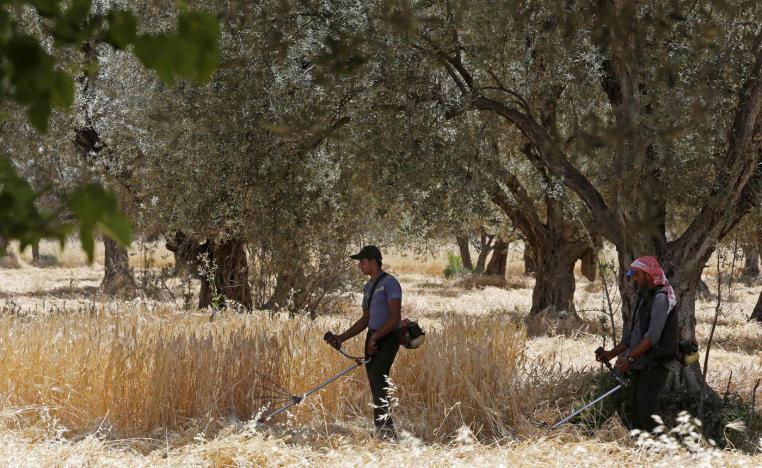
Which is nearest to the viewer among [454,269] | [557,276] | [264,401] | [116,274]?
[264,401]

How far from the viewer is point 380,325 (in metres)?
7.73

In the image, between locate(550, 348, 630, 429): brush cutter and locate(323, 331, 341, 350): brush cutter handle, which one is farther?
locate(323, 331, 341, 350): brush cutter handle

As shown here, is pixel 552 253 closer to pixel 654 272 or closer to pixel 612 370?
pixel 612 370

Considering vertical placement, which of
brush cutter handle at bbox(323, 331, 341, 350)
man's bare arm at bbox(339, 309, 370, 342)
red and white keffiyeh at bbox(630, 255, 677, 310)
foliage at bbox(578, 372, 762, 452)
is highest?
red and white keffiyeh at bbox(630, 255, 677, 310)

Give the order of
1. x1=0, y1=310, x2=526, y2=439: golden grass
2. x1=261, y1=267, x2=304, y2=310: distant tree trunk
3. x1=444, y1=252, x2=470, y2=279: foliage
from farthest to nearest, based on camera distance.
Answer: x1=444, y1=252, x2=470, y2=279: foliage, x1=261, y1=267, x2=304, y2=310: distant tree trunk, x1=0, y1=310, x2=526, y2=439: golden grass

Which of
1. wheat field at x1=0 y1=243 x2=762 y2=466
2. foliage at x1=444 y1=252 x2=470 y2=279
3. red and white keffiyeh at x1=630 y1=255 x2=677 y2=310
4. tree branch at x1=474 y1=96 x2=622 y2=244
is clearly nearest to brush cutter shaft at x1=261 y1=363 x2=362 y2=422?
wheat field at x1=0 y1=243 x2=762 y2=466

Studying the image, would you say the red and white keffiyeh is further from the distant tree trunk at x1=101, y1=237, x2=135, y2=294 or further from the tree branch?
the distant tree trunk at x1=101, y1=237, x2=135, y2=294

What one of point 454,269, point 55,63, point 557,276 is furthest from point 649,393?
point 454,269

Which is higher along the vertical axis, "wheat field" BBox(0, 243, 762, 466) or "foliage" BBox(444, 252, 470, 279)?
"foliage" BBox(444, 252, 470, 279)

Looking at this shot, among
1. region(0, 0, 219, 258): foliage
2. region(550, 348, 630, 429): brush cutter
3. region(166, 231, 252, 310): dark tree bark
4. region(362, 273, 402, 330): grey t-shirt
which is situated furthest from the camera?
region(166, 231, 252, 310): dark tree bark

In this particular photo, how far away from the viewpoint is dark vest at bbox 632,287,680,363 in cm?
705

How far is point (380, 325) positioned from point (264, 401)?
4.39ft

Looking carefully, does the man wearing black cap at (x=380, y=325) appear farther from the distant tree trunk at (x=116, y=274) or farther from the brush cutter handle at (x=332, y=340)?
the distant tree trunk at (x=116, y=274)

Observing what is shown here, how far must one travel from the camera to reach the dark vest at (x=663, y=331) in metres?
7.05
